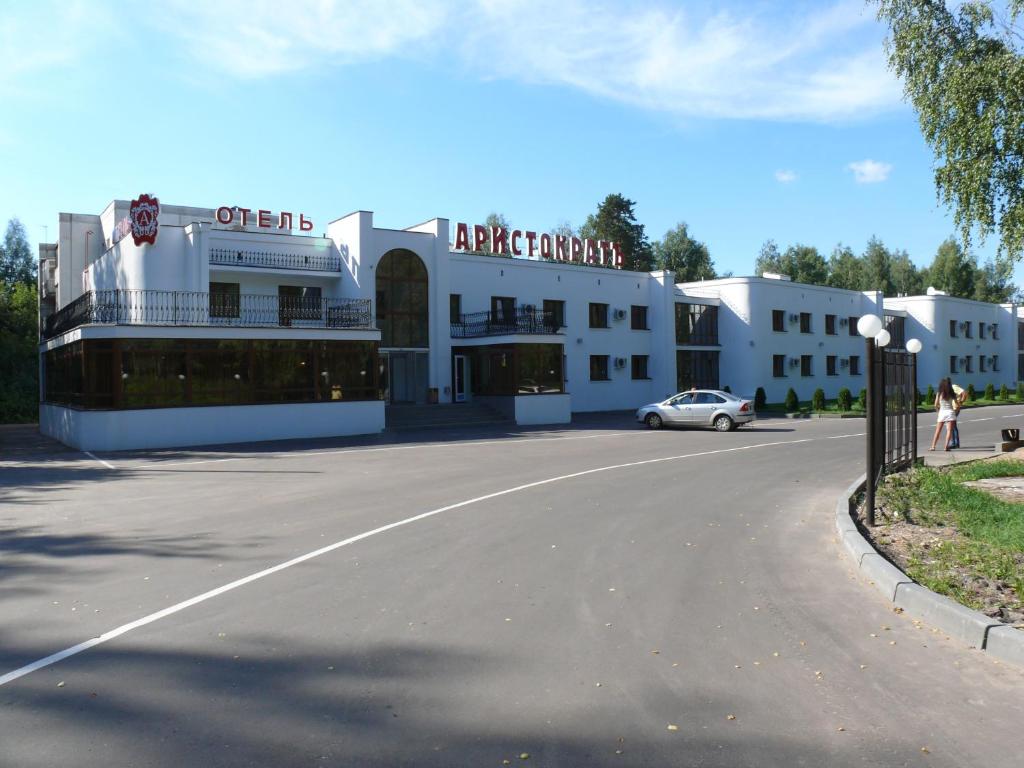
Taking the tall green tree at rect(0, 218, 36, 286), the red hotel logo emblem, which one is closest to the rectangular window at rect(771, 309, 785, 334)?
the red hotel logo emblem

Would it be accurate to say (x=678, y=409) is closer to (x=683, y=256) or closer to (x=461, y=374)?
(x=461, y=374)

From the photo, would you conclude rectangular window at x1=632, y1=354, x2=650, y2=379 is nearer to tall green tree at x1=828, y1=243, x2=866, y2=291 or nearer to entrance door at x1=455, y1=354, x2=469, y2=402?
entrance door at x1=455, y1=354, x2=469, y2=402

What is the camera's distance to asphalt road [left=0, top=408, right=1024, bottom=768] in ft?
13.4

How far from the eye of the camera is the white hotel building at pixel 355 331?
81.0 feet

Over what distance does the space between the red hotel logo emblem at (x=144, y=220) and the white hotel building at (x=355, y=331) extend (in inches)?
6.9

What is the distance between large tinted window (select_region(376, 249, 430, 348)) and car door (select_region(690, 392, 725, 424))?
1231cm

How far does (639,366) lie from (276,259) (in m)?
20.3

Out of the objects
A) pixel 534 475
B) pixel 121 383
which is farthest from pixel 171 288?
pixel 534 475

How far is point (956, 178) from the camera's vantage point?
1656 cm

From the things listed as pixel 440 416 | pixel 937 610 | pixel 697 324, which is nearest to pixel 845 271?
pixel 697 324

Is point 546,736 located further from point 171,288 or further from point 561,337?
point 561,337

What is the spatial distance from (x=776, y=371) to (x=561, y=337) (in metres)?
19.4

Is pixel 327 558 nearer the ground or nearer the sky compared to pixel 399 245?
nearer the ground

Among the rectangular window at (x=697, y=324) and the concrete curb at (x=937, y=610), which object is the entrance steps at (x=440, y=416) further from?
the concrete curb at (x=937, y=610)
